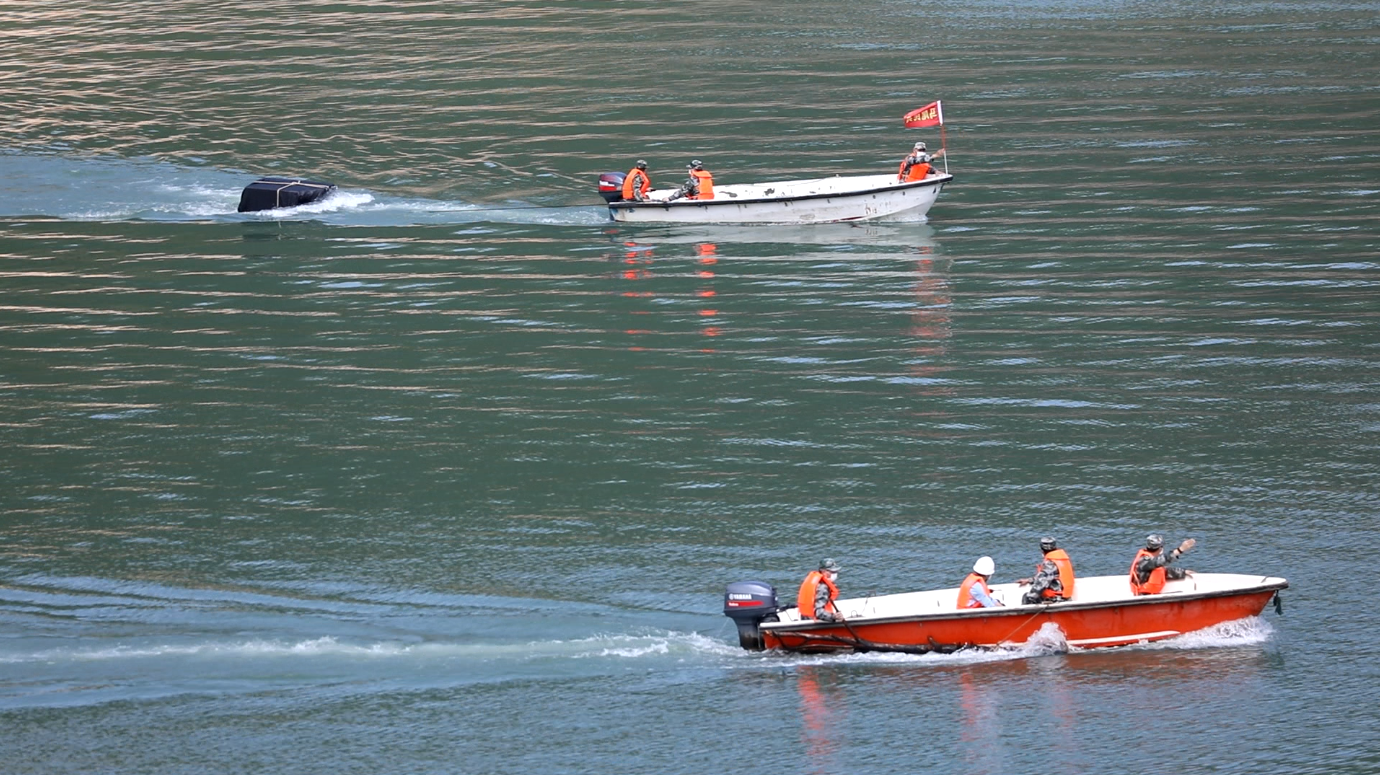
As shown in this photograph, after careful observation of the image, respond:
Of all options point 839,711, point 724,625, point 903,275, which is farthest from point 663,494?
point 903,275

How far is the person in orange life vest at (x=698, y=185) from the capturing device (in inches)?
1745

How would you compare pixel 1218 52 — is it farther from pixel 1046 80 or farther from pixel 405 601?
pixel 405 601

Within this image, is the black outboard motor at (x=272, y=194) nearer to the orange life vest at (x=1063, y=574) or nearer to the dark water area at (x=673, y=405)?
the dark water area at (x=673, y=405)

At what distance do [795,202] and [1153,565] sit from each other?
73.3 feet

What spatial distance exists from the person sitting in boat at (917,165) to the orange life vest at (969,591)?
22.3m

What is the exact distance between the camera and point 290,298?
4047cm

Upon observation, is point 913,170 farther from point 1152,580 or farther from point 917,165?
point 1152,580

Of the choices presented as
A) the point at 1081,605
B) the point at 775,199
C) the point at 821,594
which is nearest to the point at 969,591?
the point at 1081,605

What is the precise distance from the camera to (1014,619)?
2325 cm

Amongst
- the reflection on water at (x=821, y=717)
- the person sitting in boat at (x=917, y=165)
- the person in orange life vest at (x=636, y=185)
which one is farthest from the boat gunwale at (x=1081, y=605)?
the person in orange life vest at (x=636, y=185)

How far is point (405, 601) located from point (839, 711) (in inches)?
296

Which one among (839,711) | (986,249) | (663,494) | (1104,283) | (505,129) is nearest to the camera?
(839,711)

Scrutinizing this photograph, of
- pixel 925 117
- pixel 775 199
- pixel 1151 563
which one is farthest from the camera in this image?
pixel 925 117

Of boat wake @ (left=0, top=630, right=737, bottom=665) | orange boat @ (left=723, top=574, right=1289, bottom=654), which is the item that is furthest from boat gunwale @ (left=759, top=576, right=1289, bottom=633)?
boat wake @ (left=0, top=630, right=737, bottom=665)
